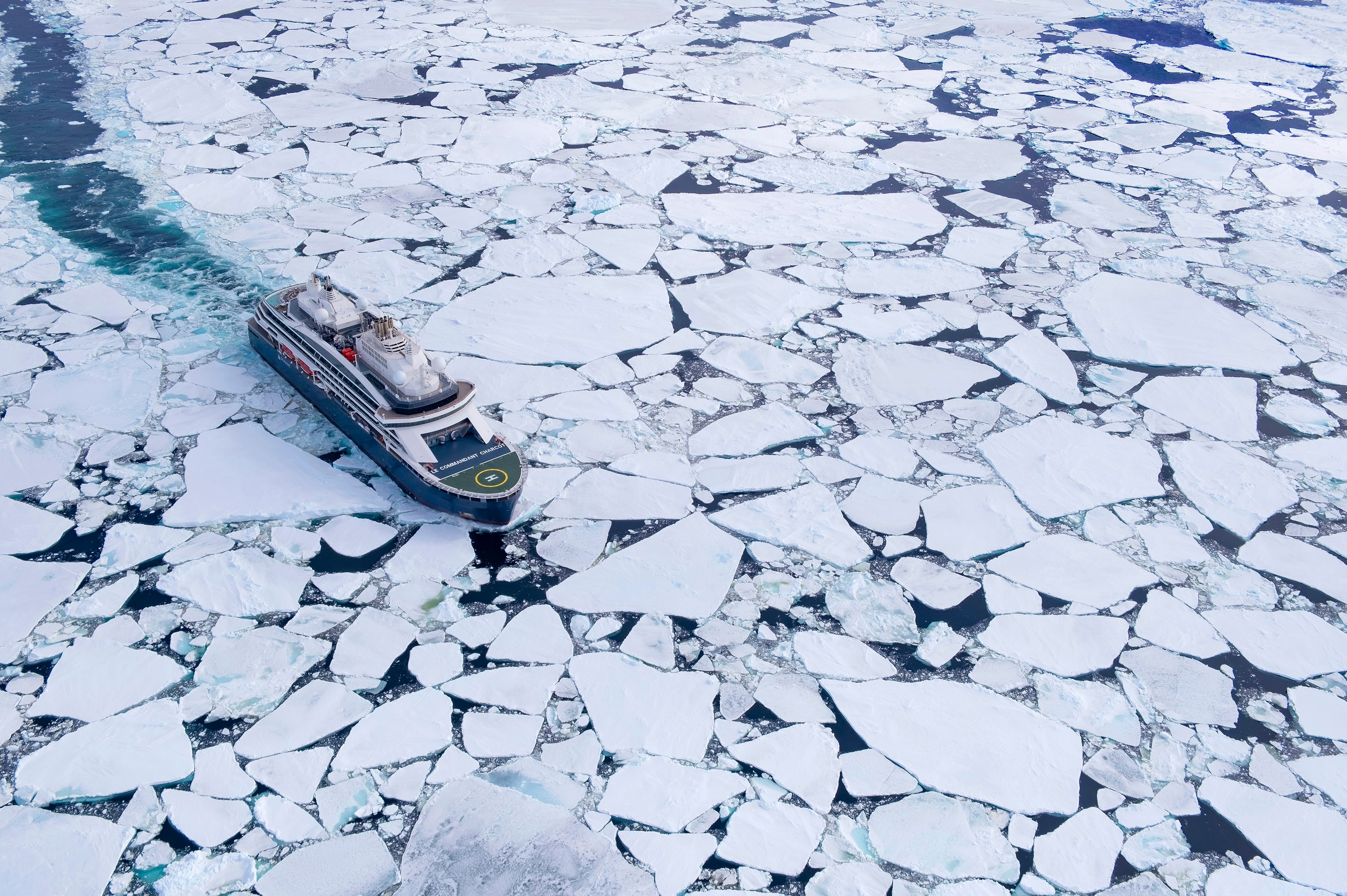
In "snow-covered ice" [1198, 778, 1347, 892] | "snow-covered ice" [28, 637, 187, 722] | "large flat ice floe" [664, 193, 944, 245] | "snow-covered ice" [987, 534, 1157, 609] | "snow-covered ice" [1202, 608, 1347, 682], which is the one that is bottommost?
"snow-covered ice" [1198, 778, 1347, 892]

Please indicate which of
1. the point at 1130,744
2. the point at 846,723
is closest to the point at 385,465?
the point at 846,723

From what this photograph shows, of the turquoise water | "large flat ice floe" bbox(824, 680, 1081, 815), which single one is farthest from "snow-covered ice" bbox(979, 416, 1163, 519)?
the turquoise water

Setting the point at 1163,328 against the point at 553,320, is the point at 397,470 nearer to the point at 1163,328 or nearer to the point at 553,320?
the point at 553,320

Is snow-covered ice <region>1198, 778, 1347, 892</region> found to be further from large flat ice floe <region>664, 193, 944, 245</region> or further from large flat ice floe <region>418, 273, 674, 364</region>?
large flat ice floe <region>664, 193, 944, 245</region>

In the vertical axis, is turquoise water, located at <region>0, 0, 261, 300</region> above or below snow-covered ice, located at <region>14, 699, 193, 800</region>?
above

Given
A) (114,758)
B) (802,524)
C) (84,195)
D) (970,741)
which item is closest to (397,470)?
(114,758)

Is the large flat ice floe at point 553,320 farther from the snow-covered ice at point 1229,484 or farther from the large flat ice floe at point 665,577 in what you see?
the snow-covered ice at point 1229,484

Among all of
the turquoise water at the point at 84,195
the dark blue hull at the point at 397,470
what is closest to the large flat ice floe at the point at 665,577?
the dark blue hull at the point at 397,470
